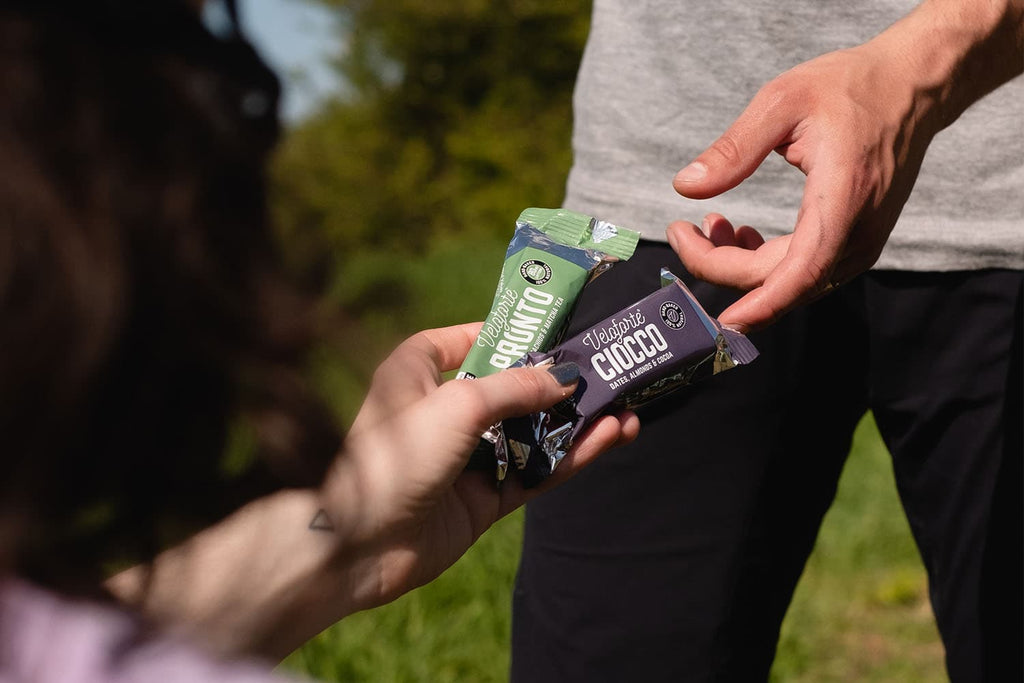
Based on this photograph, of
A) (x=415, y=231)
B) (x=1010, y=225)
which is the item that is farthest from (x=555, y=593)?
(x=415, y=231)

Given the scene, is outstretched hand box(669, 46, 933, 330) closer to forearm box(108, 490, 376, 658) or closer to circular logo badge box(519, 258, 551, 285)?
circular logo badge box(519, 258, 551, 285)

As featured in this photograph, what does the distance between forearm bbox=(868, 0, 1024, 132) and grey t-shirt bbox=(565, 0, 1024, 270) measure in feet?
0.46

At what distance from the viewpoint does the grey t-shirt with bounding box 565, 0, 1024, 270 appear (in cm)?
138

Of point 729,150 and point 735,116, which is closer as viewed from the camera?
point 729,150

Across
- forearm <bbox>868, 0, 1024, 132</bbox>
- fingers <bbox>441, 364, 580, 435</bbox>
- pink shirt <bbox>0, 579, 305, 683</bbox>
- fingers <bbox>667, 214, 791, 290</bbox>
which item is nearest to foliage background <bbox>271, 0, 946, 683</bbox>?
fingers <bbox>441, 364, 580, 435</bbox>

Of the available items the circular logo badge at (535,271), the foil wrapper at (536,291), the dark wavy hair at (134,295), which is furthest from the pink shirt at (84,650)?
the circular logo badge at (535,271)

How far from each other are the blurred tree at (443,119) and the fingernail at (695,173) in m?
10.8

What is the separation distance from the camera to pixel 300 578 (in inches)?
40.9

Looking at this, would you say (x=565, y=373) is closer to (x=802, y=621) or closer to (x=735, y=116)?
(x=735, y=116)

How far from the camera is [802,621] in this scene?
2961 millimetres

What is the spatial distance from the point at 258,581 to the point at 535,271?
0.52 metres

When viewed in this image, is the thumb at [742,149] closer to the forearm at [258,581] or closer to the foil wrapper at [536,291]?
the foil wrapper at [536,291]

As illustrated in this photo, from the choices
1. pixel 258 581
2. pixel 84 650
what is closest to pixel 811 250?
pixel 258 581

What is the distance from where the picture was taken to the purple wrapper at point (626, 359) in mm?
1250
